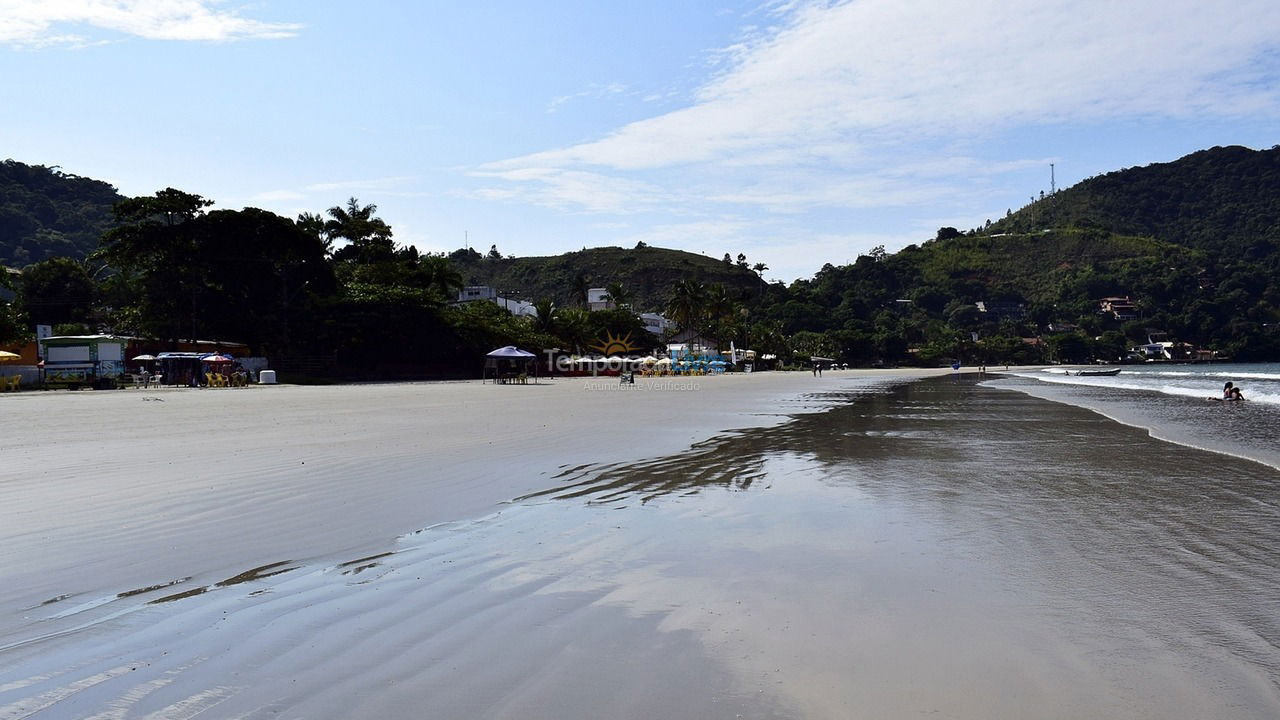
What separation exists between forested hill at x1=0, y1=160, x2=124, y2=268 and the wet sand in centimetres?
16050

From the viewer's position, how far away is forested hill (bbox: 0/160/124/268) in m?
154

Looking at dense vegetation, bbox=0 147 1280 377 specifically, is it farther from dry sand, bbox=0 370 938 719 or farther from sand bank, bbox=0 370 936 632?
dry sand, bbox=0 370 938 719

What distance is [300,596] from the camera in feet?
17.1

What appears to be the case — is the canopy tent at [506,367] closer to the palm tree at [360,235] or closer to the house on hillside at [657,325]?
the palm tree at [360,235]

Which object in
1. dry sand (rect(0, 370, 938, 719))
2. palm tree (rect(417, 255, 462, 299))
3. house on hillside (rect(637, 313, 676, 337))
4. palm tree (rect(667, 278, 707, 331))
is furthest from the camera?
house on hillside (rect(637, 313, 676, 337))

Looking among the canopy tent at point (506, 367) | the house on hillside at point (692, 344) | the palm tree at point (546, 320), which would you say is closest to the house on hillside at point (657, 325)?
the house on hillside at point (692, 344)

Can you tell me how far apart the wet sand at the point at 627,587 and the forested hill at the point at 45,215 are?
16050 centimetres

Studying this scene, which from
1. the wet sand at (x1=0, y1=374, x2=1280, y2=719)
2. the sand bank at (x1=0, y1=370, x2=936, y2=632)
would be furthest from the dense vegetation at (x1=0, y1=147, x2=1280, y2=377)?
the wet sand at (x1=0, y1=374, x2=1280, y2=719)

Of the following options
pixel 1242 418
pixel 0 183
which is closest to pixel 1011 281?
pixel 1242 418

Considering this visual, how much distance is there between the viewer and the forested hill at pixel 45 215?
15388cm

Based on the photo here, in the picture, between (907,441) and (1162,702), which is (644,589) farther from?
(907,441)

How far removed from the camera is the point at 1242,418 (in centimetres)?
2177

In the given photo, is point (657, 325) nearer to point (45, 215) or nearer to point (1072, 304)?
point (1072, 304)

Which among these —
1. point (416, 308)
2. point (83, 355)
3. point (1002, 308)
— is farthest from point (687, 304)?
point (1002, 308)
